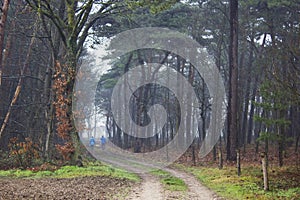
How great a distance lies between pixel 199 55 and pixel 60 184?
77.0ft

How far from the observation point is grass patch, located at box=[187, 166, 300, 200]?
38.9 ft

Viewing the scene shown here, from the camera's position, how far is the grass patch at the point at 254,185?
467 inches

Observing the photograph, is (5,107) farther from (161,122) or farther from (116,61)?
(161,122)

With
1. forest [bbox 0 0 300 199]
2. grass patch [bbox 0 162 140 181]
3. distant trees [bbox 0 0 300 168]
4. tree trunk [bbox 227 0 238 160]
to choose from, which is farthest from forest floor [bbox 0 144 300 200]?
tree trunk [bbox 227 0 238 160]

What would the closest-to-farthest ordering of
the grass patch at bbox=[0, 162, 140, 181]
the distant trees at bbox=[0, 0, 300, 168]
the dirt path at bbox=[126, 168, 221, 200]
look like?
1. the dirt path at bbox=[126, 168, 221, 200]
2. the grass patch at bbox=[0, 162, 140, 181]
3. the distant trees at bbox=[0, 0, 300, 168]

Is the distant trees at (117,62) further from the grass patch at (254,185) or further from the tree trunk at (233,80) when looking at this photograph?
the grass patch at (254,185)

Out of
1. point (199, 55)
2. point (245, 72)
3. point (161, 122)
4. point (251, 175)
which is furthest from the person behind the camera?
point (161, 122)

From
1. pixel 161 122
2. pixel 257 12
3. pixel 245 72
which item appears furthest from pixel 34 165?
pixel 161 122

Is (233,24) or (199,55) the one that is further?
(199,55)

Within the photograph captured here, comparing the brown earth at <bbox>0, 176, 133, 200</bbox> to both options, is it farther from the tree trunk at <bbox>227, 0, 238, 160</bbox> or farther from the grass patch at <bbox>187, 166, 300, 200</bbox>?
the tree trunk at <bbox>227, 0, 238, 160</bbox>

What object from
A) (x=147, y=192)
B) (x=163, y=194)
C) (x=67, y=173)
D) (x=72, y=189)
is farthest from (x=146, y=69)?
(x=163, y=194)

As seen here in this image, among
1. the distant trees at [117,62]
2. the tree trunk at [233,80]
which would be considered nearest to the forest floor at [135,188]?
the distant trees at [117,62]

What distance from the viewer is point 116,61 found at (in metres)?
40.4

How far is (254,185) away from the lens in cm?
1378
